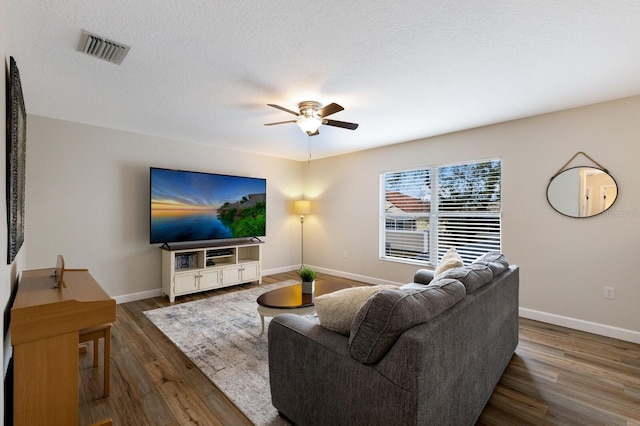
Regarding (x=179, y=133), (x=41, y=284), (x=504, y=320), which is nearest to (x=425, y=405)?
(x=504, y=320)

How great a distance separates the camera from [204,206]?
460 cm

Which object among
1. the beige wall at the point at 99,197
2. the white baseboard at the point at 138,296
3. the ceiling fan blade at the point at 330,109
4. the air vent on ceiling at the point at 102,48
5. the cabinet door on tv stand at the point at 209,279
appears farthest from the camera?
the cabinet door on tv stand at the point at 209,279

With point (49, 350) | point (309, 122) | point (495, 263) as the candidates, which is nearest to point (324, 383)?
point (49, 350)

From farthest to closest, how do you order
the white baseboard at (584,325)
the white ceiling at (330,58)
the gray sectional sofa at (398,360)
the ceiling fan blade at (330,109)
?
the white baseboard at (584,325), the ceiling fan blade at (330,109), the white ceiling at (330,58), the gray sectional sofa at (398,360)

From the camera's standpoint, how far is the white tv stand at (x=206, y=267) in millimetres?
4137

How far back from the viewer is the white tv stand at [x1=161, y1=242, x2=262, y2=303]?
4.14 m

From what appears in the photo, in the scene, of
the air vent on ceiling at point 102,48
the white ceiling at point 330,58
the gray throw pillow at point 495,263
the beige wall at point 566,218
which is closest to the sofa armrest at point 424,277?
the gray throw pillow at point 495,263

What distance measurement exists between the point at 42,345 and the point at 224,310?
2.23 m

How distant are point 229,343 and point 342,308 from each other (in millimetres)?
1755

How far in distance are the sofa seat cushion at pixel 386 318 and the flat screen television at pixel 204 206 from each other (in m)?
3.73

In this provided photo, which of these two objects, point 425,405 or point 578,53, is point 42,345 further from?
point 578,53

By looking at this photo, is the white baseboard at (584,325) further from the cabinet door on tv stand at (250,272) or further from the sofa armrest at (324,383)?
the cabinet door on tv stand at (250,272)

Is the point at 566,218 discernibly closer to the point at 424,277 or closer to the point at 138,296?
the point at 424,277

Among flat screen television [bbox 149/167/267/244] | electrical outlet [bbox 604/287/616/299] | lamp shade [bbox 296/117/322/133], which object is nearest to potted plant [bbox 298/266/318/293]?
lamp shade [bbox 296/117/322/133]
